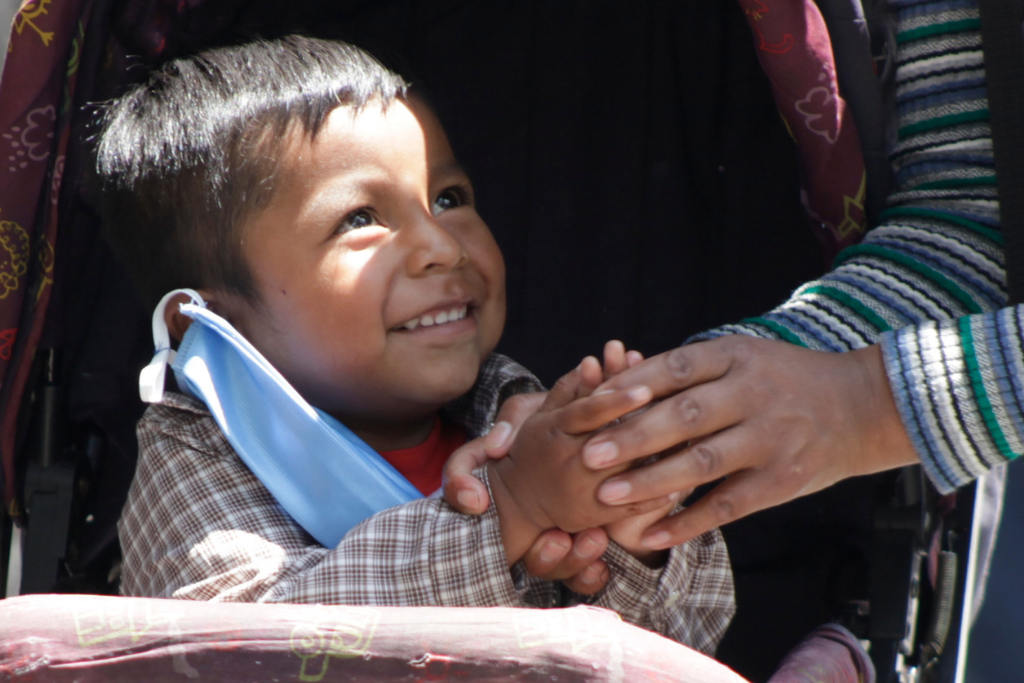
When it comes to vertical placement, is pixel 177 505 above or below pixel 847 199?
below

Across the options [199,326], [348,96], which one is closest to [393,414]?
[199,326]

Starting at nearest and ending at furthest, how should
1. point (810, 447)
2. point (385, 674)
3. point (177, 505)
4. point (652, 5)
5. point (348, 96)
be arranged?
point (385, 674) → point (810, 447) → point (177, 505) → point (348, 96) → point (652, 5)

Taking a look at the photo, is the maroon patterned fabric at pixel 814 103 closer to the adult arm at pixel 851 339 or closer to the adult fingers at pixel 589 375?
the adult arm at pixel 851 339

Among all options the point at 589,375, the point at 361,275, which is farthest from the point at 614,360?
the point at 361,275

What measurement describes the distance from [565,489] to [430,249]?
30 centimetres

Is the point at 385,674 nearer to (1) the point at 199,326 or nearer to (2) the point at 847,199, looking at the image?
(1) the point at 199,326

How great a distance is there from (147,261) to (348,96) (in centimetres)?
29

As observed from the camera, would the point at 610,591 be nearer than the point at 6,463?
Yes

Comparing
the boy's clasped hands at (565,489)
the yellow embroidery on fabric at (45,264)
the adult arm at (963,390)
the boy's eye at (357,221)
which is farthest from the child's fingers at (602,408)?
the yellow embroidery on fabric at (45,264)

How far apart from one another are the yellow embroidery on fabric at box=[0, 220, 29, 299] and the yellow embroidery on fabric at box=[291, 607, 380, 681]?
25.8 inches

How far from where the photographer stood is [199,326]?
1.01 metres

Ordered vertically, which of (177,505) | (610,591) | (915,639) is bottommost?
(915,639)

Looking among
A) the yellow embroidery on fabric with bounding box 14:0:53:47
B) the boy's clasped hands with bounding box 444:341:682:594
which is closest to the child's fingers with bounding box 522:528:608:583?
the boy's clasped hands with bounding box 444:341:682:594

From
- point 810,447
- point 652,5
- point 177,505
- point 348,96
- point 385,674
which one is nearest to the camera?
point 385,674
